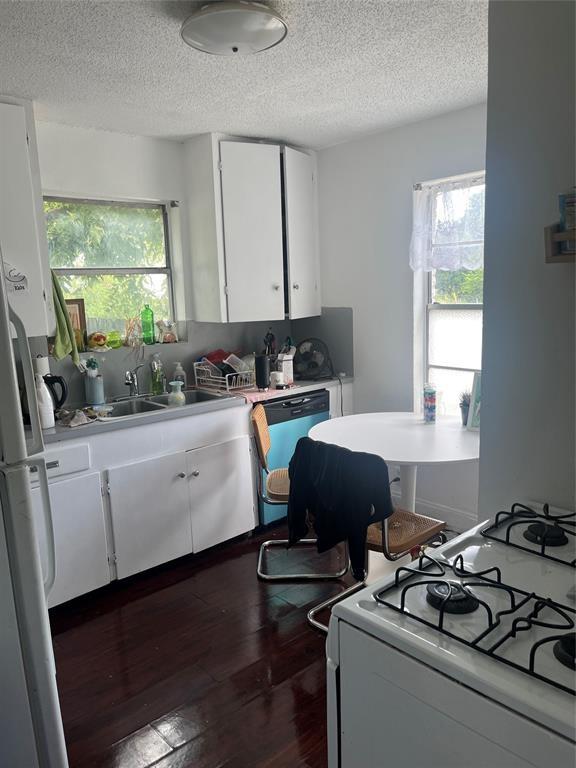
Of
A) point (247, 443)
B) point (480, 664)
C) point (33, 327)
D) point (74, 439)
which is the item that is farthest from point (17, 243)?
point (480, 664)

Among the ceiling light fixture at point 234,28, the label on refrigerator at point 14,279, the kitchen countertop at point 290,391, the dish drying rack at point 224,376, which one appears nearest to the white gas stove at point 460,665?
the ceiling light fixture at point 234,28

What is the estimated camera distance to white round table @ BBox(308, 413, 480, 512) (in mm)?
2488

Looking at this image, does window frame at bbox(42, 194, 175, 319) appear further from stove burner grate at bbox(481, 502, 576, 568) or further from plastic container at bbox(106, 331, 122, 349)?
stove burner grate at bbox(481, 502, 576, 568)

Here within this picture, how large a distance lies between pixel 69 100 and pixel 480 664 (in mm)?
2852

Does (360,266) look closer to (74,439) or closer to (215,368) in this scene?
(215,368)

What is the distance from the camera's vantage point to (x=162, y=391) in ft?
11.5

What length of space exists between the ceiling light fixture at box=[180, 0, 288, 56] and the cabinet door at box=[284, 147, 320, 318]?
1556mm

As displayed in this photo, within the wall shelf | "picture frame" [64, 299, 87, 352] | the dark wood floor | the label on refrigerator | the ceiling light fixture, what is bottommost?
the dark wood floor

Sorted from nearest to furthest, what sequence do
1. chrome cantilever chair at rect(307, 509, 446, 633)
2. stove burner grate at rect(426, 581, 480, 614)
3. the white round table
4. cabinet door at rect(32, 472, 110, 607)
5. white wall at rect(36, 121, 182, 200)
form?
stove burner grate at rect(426, 581, 480, 614) < chrome cantilever chair at rect(307, 509, 446, 633) < the white round table < cabinet door at rect(32, 472, 110, 607) < white wall at rect(36, 121, 182, 200)

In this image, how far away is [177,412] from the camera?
9.81ft

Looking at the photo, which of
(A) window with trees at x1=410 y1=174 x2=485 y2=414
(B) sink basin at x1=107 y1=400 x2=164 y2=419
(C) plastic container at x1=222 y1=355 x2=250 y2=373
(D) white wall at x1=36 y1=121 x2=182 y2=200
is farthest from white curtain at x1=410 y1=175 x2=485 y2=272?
(B) sink basin at x1=107 y1=400 x2=164 y2=419

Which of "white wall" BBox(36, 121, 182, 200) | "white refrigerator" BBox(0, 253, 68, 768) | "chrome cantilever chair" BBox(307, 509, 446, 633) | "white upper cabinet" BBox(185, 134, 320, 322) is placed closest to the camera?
"white refrigerator" BBox(0, 253, 68, 768)

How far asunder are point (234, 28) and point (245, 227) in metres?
1.57

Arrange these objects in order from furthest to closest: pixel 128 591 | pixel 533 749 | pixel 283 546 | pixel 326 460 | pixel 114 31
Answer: pixel 283 546
pixel 128 591
pixel 326 460
pixel 114 31
pixel 533 749
